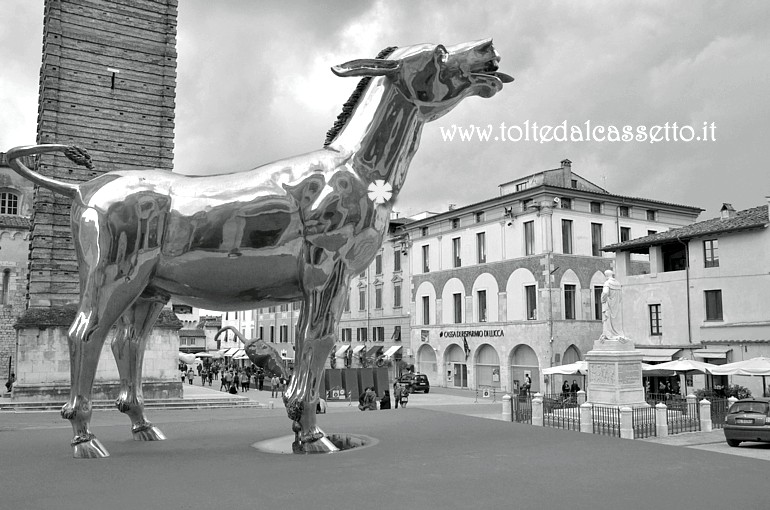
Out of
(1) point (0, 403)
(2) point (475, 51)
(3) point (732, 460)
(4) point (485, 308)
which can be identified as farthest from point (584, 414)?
(4) point (485, 308)

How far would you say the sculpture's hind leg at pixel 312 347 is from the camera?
5.62 metres

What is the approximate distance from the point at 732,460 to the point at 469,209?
3888 centimetres

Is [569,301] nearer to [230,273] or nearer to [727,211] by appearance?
[727,211]

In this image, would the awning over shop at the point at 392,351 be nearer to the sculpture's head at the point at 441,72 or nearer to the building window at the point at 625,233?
the building window at the point at 625,233

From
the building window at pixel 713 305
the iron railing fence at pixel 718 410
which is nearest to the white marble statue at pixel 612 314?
the iron railing fence at pixel 718 410

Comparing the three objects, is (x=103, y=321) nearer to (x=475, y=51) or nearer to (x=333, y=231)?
(x=333, y=231)

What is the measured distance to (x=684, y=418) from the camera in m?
20.7

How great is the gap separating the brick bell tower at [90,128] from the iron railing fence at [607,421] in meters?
15.3

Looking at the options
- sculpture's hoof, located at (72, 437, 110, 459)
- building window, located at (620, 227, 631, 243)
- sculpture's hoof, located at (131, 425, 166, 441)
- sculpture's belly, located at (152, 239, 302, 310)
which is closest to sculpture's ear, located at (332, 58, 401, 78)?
sculpture's belly, located at (152, 239, 302, 310)

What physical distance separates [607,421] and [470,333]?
79.3ft

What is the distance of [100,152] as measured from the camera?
2528 cm

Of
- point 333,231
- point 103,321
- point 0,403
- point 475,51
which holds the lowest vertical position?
point 0,403

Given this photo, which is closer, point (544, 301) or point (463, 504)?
point (463, 504)

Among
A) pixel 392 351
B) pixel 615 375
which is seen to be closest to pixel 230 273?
pixel 615 375
